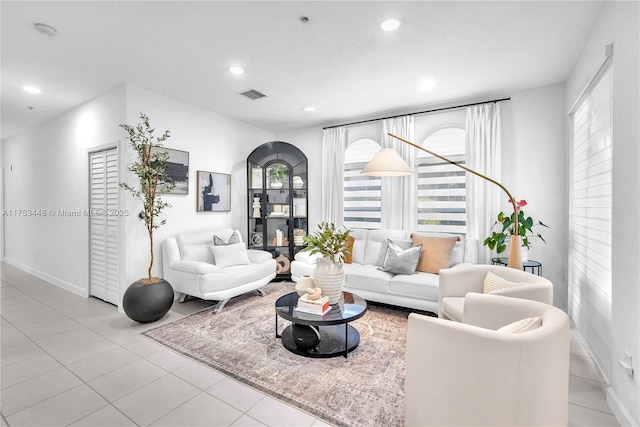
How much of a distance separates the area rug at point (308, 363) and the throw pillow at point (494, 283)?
88 centimetres

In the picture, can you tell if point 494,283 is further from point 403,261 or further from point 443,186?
point 443,186

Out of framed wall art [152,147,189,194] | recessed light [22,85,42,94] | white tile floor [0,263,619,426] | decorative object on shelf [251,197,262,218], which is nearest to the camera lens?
white tile floor [0,263,619,426]

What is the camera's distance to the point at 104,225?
3830mm

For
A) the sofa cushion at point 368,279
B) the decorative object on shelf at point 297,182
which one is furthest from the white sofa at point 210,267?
the decorative object on shelf at point 297,182

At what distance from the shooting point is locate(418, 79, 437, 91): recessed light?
3.37 meters

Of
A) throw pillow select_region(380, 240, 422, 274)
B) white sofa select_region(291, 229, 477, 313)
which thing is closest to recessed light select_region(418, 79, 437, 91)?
white sofa select_region(291, 229, 477, 313)

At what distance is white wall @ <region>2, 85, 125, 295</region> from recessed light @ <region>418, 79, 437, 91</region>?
11.6 ft

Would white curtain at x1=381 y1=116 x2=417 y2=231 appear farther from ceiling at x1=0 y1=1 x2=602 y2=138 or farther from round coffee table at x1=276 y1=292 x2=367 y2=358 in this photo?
round coffee table at x1=276 y1=292 x2=367 y2=358

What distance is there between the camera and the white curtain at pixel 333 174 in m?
4.90

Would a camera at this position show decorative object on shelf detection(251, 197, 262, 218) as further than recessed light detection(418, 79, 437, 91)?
Yes

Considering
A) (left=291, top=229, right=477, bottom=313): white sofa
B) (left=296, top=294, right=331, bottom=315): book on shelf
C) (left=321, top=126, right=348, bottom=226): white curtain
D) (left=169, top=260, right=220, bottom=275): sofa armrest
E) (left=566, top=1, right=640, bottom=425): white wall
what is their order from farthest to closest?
(left=321, top=126, right=348, bottom=226): white curtain < (left=169, top=260, right=220, bottom=275): sofa armrest < (left=291, top=229, right=477, bottom=313): white sofa < (left=296, top=294, right=331, bottom=315): book on shelf < (left=566, top=1, right=640, bottom=425): white wall

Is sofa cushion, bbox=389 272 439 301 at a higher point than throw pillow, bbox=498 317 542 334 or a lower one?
lower

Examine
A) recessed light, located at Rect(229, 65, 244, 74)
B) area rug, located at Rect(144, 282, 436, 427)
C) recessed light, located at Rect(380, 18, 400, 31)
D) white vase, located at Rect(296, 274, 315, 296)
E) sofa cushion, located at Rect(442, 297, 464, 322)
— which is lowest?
area rug, located at Rect(144, 282, 436, 427)

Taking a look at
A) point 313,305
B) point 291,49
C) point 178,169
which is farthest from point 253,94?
point 313,305
